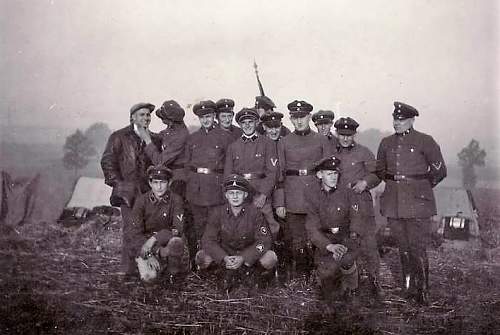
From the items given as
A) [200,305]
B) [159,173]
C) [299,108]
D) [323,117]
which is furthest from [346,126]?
[200,305]

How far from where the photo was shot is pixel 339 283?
358cm

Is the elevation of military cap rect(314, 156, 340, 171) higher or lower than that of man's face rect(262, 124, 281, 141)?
lower

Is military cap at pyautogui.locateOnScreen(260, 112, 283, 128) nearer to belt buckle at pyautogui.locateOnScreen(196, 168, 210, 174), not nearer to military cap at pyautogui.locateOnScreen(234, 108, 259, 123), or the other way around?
military cap at pyautogui.locateOnScreen(234, 108, 259, 123)

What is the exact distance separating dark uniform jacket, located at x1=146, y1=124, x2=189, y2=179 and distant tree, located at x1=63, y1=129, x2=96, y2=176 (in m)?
0.56

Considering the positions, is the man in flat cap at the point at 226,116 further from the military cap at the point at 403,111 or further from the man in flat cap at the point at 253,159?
the military cap at the point at 403,111

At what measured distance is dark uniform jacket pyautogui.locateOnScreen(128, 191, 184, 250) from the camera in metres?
3.71

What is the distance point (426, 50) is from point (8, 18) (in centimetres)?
362

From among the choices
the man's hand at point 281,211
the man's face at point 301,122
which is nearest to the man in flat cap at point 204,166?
the man's hand at point 281,211

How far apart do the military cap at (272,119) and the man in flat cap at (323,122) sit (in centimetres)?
38

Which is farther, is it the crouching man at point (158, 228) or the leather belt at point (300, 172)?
the leather belt at point (300, 172)

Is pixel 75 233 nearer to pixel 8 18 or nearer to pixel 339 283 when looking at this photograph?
pixel 8 18

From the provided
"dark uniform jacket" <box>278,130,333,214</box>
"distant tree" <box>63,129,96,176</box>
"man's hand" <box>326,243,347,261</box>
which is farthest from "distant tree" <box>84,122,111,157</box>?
"man's hand" <box>326,243,347,261</box>

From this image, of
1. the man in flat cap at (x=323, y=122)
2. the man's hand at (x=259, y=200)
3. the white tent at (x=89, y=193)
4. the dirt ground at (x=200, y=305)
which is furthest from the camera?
the white tent at (x=89, y=193)

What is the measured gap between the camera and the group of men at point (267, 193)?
3561mm
